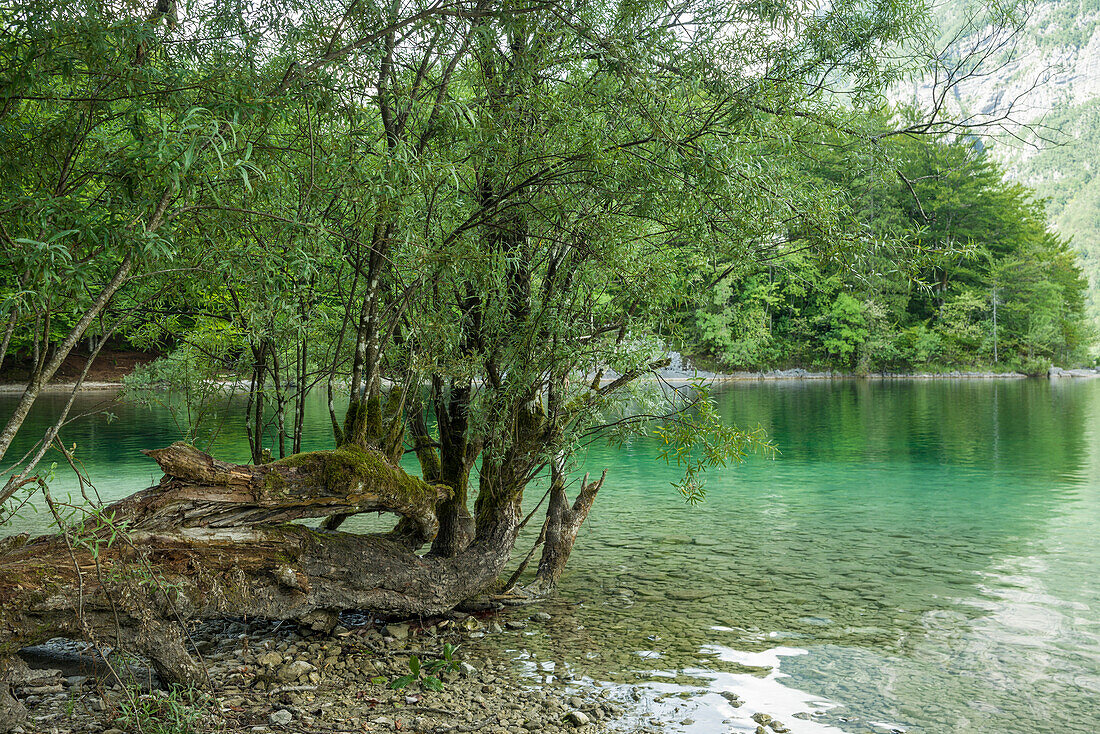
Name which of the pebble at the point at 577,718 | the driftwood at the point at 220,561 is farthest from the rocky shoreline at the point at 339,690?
the driftwood at the point at 220,561

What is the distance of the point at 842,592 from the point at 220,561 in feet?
20.9

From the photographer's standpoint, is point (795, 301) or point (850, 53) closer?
point (850, 53)

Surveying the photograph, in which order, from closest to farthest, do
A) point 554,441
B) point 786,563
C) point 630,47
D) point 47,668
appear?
point 630,47 → point 47,668 → point 554,441 → point 786,563

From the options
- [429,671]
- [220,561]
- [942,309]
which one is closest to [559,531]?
[429,671]

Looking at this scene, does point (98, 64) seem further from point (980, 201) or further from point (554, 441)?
point (980, 201)

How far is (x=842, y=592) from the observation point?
8344 mm

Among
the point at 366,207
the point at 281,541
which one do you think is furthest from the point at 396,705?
the point at 366,207

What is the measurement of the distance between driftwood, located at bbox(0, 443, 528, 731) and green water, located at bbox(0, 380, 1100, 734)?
5.00 feet

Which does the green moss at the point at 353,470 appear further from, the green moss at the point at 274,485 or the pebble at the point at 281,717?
the pebble at the point at 281,717

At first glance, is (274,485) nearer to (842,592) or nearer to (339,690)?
(339,690)

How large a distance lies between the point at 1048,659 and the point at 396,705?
543 centimetres

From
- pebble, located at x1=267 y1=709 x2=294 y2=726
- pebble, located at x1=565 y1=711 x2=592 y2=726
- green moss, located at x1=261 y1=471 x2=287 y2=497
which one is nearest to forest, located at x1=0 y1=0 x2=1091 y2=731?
green moss, located at x1=261 y1=471 x2=287 y2=497

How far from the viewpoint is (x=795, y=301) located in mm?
58906

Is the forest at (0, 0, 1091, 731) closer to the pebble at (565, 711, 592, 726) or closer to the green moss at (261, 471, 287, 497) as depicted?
the green moss at (261, 471, 287, 497)
